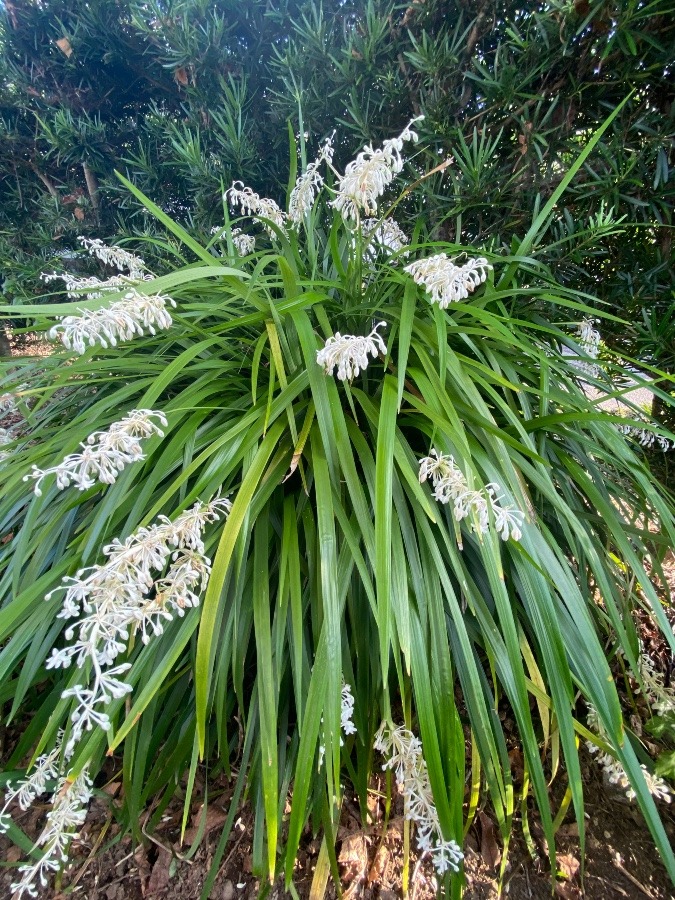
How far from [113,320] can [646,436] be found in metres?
1.31

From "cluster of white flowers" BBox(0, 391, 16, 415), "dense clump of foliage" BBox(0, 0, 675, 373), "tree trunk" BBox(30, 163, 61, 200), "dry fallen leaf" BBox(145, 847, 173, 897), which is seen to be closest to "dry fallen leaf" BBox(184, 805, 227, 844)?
"dry fallen leaf" BBox(145, 847, 173, 897)

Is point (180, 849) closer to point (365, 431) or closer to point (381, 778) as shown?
point (381, 778)

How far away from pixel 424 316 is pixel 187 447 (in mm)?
706

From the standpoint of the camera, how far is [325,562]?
78 centimetres

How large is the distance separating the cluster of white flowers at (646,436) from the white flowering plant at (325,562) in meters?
0.13

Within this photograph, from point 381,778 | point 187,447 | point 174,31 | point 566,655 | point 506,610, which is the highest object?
point 174,31

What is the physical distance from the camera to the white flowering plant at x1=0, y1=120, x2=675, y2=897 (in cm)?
70

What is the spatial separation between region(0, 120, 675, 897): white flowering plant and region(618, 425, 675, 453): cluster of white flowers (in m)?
0.13

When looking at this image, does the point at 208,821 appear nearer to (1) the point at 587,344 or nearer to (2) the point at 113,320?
(2) the point at 113,320

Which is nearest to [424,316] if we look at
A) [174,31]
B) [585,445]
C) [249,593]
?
[585,445]

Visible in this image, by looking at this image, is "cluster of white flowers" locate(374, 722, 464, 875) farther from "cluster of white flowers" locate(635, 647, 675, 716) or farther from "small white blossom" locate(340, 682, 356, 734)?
"cluster of white flowers" locate(635, 647, 675, 716)

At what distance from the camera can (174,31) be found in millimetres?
1694

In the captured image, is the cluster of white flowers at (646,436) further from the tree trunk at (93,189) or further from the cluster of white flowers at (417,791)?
the tree trunk at (93,189)

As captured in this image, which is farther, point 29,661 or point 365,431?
point 365,431
